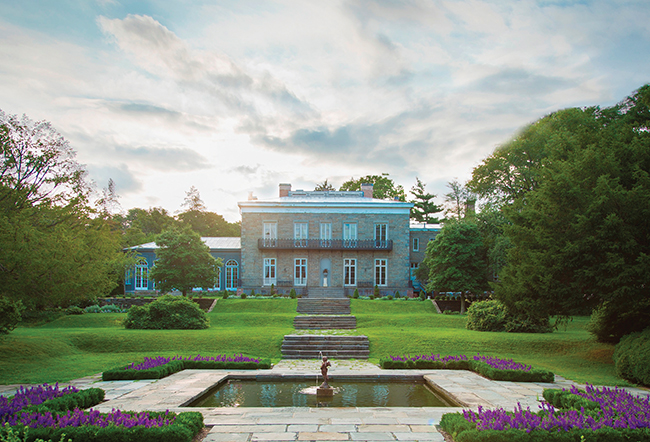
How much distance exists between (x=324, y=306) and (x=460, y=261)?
8358 mm

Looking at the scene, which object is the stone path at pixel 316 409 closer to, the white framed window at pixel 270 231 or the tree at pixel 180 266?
the tree at pixel 180 266

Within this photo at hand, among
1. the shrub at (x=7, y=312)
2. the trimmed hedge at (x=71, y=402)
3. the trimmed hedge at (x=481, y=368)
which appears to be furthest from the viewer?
the shrub at (x=7, y=312)

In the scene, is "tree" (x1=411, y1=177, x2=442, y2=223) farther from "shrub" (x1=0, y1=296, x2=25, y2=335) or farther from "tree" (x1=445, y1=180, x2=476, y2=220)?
"shrub" (x1=0, y1=296, x2=25, y2=335)

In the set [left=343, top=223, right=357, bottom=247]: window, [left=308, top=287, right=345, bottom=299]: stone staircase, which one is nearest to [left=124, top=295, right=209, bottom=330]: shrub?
[left=308, top=287, right=345, bottom=299]: stone staircase

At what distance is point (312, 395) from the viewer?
8.68m

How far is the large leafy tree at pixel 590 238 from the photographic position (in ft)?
34.8

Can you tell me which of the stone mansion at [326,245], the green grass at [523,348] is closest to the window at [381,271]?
the stone mansion at [326,245]

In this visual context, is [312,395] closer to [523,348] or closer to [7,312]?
[7,312]

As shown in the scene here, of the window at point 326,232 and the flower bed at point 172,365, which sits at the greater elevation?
the window at point 326,232

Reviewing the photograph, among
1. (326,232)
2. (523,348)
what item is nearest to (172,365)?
(523,348)

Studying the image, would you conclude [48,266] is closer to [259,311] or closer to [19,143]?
[19,143]

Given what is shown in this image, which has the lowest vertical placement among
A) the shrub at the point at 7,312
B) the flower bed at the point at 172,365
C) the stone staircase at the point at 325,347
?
the stone staircase at the point at 325,347

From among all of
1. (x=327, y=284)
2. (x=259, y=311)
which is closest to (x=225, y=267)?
(x=327, y=284)

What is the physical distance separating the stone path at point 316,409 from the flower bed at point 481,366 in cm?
27
